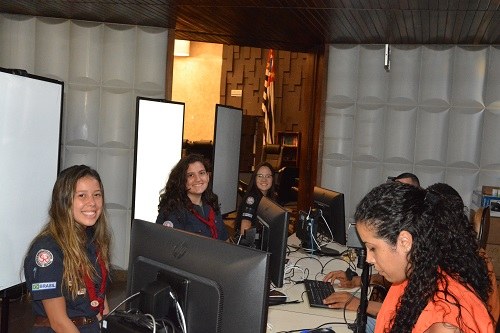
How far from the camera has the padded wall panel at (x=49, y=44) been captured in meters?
5.46

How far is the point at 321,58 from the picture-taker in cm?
633

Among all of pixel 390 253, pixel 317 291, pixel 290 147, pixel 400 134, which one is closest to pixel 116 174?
pixel 400 134

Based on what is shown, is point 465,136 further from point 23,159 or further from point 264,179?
point 23,159

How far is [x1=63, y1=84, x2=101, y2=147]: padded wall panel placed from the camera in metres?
5.54

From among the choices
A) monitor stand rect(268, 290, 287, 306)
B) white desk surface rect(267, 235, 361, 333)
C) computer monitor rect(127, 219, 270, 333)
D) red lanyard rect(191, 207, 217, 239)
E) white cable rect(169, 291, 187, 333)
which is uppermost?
computer monitor rect(127, 219, 270, 333)

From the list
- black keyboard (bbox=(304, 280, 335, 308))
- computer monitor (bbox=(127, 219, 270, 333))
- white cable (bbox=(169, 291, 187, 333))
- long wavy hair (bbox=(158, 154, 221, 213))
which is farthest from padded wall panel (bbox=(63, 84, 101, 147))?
white cable (bbox=(169, 291, 187, 333))

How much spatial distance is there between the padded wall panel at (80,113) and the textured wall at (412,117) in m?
2.41

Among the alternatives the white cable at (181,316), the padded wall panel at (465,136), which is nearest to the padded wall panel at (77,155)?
the padded wall panel at (465,136)

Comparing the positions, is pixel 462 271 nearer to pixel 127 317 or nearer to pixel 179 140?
pixel 127 317

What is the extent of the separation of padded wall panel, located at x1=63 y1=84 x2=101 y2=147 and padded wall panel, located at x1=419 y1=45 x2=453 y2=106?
3.26 metres

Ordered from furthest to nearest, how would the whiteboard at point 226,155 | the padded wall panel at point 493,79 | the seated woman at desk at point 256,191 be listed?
the whiteboard at point 226,155, the padded wall panel at point 493,79, the seated woman at desk at point 256,191

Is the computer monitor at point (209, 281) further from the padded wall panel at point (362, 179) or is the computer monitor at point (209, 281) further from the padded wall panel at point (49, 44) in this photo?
the padded wall panel at point (362, 179)

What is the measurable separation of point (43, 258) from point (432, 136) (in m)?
4.47

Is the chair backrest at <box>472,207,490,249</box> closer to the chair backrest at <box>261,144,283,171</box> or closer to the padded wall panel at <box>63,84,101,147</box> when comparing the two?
the padded wall panel at <box>63,84,101,147</box>
